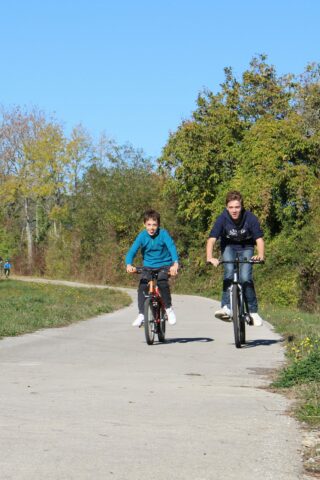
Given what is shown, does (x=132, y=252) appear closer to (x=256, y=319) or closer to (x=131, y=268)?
(x=131, y=268)

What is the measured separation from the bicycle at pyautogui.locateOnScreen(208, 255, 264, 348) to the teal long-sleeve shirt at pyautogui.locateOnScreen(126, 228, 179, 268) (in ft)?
3.10

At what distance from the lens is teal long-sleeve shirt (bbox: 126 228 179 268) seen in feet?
38.0

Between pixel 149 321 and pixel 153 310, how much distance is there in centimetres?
20

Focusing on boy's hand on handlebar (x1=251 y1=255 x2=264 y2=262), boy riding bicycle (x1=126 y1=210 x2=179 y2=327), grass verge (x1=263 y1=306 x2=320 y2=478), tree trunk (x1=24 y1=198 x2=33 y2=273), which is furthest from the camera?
tree trunk (x1=24 y1=198 x2=33 y2=273)

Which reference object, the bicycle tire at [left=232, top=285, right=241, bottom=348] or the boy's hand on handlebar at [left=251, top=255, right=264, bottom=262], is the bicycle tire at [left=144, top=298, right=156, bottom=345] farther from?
the boy's hand on handlebar at [left=251, top=255, right=264, bottom=262]

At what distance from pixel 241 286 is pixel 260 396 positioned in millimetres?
4327

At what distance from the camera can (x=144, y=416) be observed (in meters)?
5.83

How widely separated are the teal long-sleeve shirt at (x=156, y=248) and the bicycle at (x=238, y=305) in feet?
3.10

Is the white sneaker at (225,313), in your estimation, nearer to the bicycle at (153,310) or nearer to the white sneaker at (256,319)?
the white sneaker at (256,319)

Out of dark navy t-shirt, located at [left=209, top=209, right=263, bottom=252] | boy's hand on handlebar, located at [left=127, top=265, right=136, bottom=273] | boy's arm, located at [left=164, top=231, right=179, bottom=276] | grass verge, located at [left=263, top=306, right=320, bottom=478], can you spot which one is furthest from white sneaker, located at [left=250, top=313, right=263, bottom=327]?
boy's hand on handlebar, located at [left=127, top=265, right=136, bottom=273]

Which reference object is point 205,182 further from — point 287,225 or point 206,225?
point 287,225

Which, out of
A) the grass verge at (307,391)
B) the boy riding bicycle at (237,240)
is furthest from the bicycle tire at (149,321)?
the grass verge at (307,391)

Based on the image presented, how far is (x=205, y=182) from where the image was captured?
135 feet

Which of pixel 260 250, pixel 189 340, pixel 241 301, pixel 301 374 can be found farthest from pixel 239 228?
pixel 301 374
